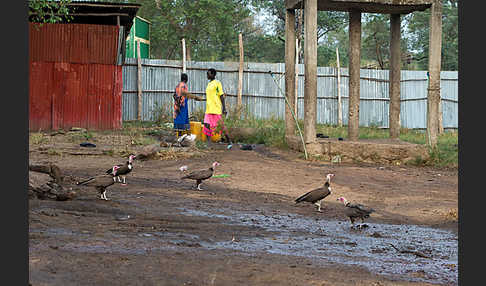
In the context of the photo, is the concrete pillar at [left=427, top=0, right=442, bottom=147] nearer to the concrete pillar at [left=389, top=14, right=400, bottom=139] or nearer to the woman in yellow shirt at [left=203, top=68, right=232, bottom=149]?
the concrete pillar at [left=389, top=14, right=400, bottom=139]

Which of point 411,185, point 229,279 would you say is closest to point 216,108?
point 411,185

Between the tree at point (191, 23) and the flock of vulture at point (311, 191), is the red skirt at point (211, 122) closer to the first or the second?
the flock of vulture at point (311, 191)

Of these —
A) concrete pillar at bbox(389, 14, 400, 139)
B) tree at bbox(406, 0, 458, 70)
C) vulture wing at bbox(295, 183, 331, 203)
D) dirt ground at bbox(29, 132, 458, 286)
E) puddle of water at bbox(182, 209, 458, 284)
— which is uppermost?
tree at bbox(406, 0, 458, 70)

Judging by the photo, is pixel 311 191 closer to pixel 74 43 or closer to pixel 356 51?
pixel 356 51

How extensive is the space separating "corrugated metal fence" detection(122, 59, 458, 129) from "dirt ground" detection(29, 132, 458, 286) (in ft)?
31.8

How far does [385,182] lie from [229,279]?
6.47 metres

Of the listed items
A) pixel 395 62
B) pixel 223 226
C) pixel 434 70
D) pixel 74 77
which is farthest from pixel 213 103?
pixel 223 226

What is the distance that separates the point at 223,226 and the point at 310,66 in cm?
743

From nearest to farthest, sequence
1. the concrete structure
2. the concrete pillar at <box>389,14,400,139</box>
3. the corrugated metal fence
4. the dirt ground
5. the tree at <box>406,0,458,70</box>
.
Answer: the dirt ground → the concrete structure → the concrete pillar at <box>389,14,400,139</box> → the corrugated metal fence → the tree at <box>406,0,458,70</box>

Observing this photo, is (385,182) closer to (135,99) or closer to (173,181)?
(173,181)

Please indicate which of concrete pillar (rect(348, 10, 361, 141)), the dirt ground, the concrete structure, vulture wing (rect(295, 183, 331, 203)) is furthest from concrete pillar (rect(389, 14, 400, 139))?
vulture wing (rect(295, 183, 331, 203))

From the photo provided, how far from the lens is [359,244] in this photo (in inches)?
220

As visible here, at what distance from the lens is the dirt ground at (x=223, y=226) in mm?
4094

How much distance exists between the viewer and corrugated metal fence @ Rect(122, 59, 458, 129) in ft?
67.1
